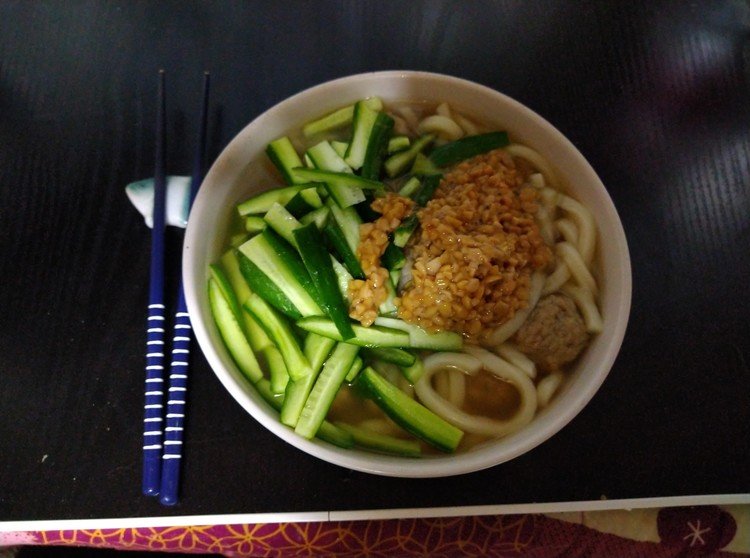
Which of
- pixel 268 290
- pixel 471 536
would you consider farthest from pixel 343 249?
pixel 471 536

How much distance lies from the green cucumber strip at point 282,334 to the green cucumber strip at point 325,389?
1.6 inches

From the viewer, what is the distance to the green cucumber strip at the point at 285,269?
118 cm

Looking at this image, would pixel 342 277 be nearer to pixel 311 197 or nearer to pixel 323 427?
pixel 311 197

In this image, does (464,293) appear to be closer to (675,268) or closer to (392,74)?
(392,74)

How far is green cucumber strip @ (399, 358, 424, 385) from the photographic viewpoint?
1.21 m

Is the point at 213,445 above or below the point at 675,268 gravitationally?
below

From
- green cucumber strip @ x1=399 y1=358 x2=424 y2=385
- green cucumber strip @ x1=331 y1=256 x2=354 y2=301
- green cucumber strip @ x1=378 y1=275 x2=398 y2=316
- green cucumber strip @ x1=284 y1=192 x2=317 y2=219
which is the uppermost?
green cucumber strip @ x1=284 y1=192 x2=317 y2=219

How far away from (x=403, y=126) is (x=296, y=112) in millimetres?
290

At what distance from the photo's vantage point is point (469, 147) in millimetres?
1329

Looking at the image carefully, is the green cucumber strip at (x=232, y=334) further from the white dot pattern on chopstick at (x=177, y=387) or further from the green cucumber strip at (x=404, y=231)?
the green cucumber strip at (x=404, y=231)

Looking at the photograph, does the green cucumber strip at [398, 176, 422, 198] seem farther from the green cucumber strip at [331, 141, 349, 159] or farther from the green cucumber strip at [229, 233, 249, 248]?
the green cucumber strip at [229, 233, 249, 248]

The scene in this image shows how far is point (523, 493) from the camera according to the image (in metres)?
1.25

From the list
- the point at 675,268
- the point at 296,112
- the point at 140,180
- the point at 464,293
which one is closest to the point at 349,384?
the point at 464,293

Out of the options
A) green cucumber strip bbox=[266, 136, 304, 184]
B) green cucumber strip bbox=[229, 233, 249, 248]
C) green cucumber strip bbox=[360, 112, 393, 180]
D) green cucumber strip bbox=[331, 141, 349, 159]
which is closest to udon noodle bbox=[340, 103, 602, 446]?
green cucumber strip bbox=[360, 112, 393, 180]
